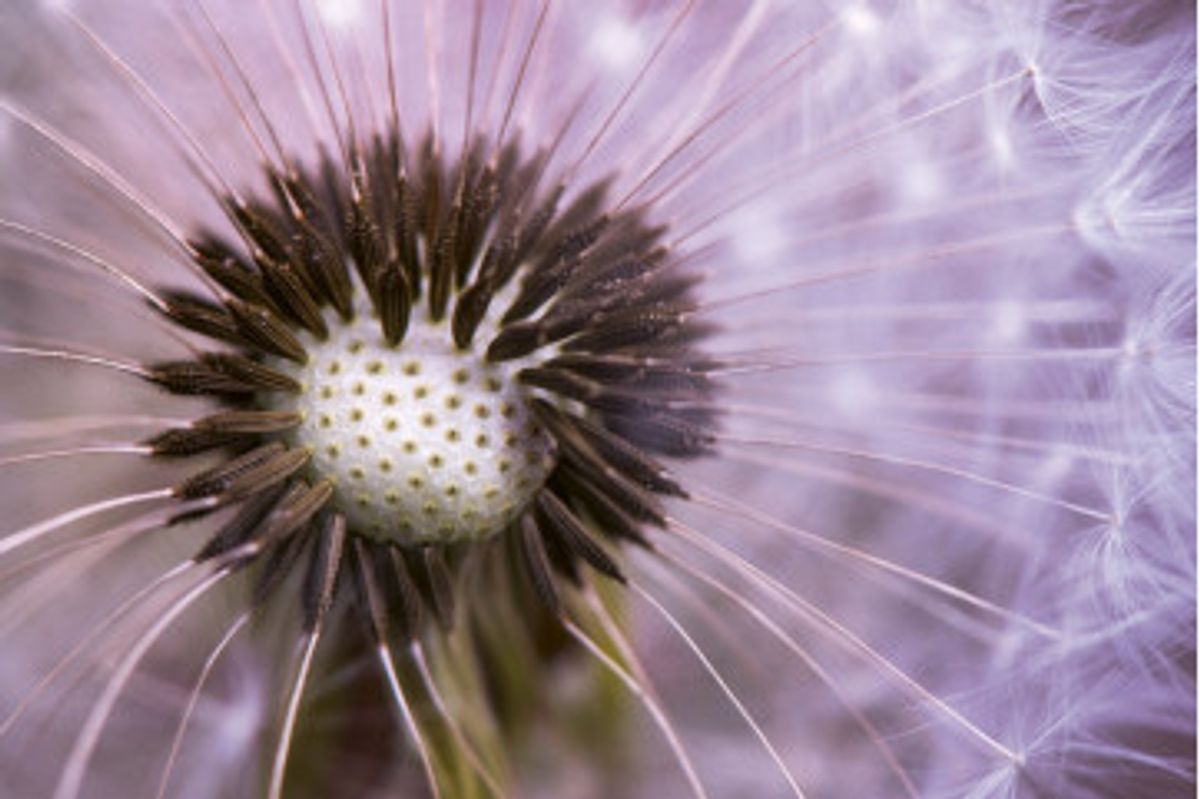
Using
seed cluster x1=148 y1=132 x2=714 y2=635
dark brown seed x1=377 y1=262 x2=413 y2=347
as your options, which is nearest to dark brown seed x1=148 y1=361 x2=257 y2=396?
seed cluster x1=148 y1=132 x2=714 y2=635

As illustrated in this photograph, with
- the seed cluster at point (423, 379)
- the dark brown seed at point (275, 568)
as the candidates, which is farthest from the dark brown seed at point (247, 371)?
the dark brown seed at point (275, 568)

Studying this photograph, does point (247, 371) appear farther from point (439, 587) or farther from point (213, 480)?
point (439, 587)

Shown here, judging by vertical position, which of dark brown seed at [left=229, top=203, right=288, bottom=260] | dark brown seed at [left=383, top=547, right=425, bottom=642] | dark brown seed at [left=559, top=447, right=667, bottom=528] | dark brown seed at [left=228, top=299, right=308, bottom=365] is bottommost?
dark brown seed at [left=383, top=547, right=425, bottom=642]

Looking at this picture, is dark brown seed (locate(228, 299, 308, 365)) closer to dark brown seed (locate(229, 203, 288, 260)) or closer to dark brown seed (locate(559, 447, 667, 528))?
dark brown seed (locate(229, 203, 288, 260))

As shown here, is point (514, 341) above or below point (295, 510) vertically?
above

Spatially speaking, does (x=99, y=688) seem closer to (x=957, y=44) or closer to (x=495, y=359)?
(x=495, y=359)

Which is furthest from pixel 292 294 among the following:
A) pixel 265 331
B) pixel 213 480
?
pixel 213 480

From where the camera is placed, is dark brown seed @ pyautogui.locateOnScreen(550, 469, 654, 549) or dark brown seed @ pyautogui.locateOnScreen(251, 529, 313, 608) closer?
dark brown seed @ pyautogui.locateOnScreen(251, 529, 313, 608)

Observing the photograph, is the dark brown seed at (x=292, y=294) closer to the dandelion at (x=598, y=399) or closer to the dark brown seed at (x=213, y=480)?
the dandelion at (x=598, y=399)

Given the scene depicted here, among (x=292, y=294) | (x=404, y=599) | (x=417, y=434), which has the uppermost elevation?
(x=292, y=294)
